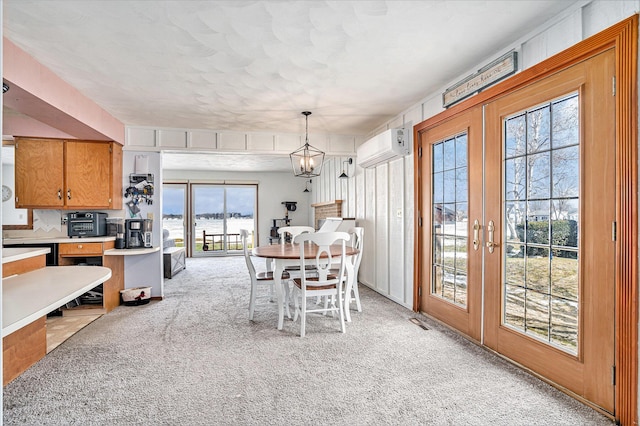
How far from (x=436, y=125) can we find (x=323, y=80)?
126cm

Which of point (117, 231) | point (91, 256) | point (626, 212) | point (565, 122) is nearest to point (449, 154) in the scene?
point (565, 122)

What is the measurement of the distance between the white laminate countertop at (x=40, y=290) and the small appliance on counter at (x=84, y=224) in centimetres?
193

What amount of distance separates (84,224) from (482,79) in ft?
15.2

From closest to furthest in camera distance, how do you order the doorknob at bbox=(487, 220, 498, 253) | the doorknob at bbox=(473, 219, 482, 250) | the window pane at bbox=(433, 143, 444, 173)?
the doorknob at bbox=(487, 220, 498, 253) → the doorknob at bbox=(473, 219, 482, 250) → the window pane at bbox=(433, 143, 444, 173)

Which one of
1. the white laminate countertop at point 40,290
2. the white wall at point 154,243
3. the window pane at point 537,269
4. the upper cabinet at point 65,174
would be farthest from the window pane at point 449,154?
the upper cabinet at point 65,174

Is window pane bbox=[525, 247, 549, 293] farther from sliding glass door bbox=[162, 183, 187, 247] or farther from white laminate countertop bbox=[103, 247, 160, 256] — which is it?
sliding glass door bbox=[162, 183, 187, 247]

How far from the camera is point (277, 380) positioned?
8.18ft

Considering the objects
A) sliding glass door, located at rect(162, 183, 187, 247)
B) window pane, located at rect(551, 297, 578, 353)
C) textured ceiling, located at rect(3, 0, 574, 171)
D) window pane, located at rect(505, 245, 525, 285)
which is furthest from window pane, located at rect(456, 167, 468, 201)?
sliding glass door, located at rect(162, 183, 187, 247)

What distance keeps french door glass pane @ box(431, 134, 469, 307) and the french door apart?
0.05 feet

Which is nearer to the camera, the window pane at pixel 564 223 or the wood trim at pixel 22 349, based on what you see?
the window pane at pixel 564 223

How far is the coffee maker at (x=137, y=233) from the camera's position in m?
4.63

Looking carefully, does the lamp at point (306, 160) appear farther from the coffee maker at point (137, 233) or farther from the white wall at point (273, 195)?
the white wall at point (273, 195)

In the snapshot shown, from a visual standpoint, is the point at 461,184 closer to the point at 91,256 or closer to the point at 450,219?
the point at 450,219

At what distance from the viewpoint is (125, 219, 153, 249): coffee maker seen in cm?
463
